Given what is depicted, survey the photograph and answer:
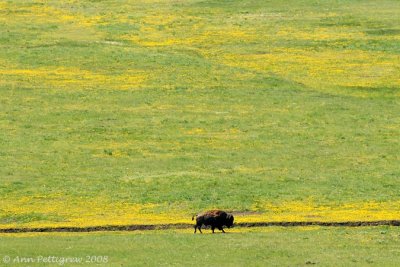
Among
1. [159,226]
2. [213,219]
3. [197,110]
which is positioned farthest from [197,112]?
[213,219]

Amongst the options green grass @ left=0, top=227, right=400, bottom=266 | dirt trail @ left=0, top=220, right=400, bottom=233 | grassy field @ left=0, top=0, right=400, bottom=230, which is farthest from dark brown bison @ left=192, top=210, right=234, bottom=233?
grassy field @ left=0, top=0, right=400, bottom=230

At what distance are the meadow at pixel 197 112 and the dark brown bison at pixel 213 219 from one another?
0.99 metres

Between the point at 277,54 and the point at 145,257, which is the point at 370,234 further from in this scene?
the point at 277,54

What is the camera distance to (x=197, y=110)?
7331 centimetres

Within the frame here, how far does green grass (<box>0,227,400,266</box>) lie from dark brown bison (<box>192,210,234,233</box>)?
603mm

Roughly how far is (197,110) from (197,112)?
52 centimetres

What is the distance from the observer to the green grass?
36812 millimetres

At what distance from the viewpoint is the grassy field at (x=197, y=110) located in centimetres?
5072

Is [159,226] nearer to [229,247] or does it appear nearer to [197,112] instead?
[229,247]

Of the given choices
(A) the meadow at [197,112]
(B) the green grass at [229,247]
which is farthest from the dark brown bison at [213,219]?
(A) the meadow at [197,112]

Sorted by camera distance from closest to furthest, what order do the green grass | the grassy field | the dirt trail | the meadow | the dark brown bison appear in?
the green grass < the dark brown bison < the dirt trail < the meadow < the grassy field

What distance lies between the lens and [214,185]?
175 feet

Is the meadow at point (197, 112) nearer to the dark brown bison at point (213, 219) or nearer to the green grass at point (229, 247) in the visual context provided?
the green grass at point (229, 247)

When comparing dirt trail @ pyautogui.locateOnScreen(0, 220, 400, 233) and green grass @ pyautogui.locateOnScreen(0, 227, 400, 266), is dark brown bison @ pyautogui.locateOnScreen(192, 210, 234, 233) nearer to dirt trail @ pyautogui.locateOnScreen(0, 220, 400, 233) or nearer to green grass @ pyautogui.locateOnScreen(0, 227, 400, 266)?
green grass @ pyautogui.locateOnScreen(0, 227, 400, 266)
